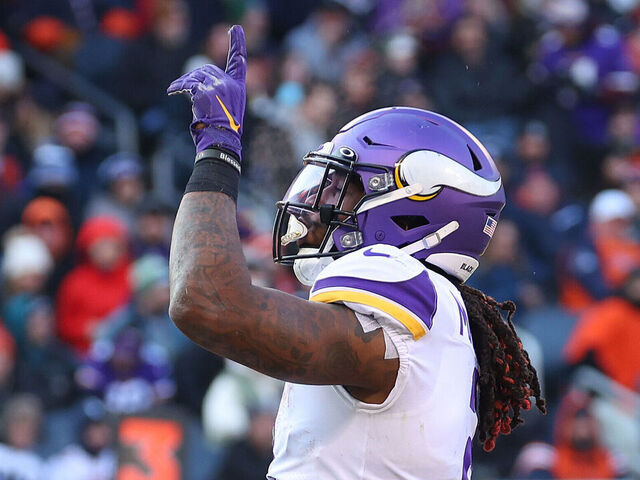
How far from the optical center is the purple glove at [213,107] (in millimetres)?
2334

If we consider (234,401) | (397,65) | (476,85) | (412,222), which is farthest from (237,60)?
(476,85)

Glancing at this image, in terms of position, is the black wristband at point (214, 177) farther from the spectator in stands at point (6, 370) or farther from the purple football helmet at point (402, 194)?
the spectator in stands at point (6, 370)

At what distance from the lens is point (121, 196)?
795 centimetres

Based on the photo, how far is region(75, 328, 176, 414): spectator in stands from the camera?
6.66 meters

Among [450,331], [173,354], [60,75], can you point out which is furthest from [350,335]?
[60,75]

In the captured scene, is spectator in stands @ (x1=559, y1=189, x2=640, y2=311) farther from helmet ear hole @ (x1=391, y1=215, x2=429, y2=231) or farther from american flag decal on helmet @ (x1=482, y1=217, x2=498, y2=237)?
helmet ear hole @ (x1=391, y1=215, x2=429, y2=231)

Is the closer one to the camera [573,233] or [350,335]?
[350,335]

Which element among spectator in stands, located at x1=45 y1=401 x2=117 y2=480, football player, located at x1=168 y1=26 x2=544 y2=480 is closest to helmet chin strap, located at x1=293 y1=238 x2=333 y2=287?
football player, located at x1=168 y1=26 x2=544 y2=480

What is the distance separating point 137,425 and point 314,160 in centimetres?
410

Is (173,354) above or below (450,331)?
below

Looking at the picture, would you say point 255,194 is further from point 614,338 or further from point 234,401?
point 614,338

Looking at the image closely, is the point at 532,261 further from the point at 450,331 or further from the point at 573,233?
the point at 450,331

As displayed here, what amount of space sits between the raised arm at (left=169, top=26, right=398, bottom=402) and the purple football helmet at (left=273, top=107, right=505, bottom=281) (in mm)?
340

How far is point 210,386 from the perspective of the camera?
21.9ft
